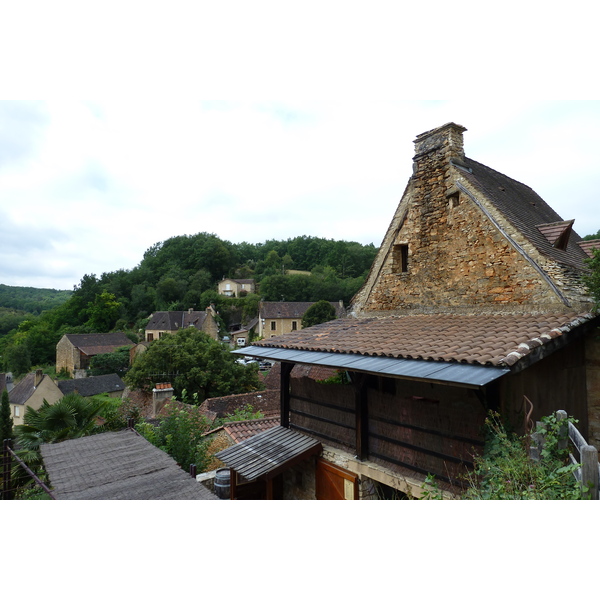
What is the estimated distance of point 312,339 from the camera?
737cm

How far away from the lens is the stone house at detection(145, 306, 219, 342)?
5128 centimetres

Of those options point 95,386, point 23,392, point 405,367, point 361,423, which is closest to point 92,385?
point 95,386

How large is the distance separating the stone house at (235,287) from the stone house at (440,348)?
200ft

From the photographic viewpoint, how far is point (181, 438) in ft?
28.5

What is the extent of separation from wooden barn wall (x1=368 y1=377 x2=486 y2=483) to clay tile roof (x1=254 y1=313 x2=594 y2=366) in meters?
0.68

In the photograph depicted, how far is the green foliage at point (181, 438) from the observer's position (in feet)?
28.3

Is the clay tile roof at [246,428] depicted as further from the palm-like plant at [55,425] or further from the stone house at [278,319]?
the stone house at [278,319]

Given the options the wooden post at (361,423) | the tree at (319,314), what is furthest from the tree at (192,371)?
the wooden post at (361,423)

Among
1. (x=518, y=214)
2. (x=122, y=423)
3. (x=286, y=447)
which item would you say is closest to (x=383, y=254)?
(x=518, y=214)

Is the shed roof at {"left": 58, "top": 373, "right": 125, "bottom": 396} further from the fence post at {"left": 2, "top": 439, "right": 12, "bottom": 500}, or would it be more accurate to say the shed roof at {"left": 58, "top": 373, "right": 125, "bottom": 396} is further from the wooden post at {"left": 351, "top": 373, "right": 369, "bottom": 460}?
the wooden post at {"left": 351, "top": 373, "right": 369, "bottom": 460}

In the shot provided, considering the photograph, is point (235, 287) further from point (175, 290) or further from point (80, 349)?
point (80, 349)

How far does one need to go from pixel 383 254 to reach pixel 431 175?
1946 mm

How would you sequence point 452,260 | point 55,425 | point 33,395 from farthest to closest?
point 33,395
point 55,425
point 452,260

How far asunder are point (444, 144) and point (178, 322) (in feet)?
165
